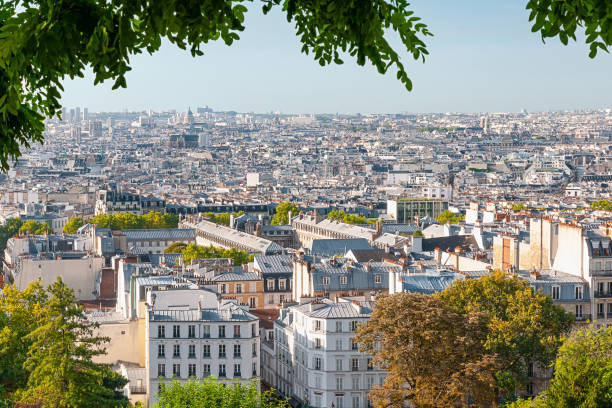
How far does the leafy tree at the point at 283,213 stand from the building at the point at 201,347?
2558 inches

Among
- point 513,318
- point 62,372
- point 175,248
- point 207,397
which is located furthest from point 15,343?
point 175,248

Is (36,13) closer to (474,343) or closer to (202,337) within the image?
(474,343)

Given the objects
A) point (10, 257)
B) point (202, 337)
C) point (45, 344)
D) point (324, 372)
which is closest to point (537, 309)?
point (324, 372)

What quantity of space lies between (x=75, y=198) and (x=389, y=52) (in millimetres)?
130029

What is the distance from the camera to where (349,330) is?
111 feet

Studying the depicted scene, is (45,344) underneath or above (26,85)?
underneath

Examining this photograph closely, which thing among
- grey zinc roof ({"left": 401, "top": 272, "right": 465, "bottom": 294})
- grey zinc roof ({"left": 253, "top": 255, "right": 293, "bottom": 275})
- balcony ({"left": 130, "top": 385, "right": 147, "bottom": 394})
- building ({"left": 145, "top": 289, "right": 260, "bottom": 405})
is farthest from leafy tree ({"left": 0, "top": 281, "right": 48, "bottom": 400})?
grey zinc roof ({"left": 253, "top": 255, "right": 293, "bottom": 275})

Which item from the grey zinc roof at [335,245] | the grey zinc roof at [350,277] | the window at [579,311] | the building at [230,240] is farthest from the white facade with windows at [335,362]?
the grey zinc roof at [335,245]

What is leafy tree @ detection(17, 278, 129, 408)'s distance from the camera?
27.9m

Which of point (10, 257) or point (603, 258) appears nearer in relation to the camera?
point (603, 258)

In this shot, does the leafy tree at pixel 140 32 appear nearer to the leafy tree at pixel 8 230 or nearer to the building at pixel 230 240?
the building at pixel 230 240

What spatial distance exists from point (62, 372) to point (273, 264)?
22.3 m

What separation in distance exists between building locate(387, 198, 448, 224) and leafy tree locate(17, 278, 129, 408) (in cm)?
7157

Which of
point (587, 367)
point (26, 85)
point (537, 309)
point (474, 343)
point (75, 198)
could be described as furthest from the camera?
point (75, 198)
